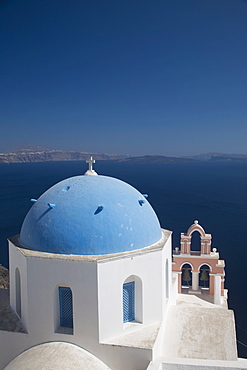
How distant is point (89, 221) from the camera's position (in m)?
7.04

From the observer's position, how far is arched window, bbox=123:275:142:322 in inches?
289

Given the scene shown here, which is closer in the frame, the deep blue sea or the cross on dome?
the cross on dome

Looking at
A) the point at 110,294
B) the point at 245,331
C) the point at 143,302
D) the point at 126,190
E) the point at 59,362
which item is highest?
the point at 126,190

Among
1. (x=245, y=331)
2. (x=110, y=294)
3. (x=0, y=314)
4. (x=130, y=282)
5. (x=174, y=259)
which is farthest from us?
(x=245, y=331)

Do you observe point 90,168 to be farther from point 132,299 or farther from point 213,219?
point 213,219

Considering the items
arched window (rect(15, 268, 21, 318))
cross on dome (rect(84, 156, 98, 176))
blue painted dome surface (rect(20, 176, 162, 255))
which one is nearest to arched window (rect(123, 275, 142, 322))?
blue painted dome surface (rect(20, 176, 162, 255))

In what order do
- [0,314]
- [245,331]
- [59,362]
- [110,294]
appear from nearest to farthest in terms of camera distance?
[59,362], [110,294], [0,314], [245,331]

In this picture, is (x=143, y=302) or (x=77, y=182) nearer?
(x=143, y=302)

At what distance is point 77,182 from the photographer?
26.2ft

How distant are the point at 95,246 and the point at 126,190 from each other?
1798mm

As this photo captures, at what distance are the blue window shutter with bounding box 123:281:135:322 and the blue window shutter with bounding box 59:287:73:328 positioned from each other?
124cm

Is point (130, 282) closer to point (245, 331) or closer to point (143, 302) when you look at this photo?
point (143, 302)

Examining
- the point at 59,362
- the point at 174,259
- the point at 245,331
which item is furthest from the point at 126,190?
the point at 245,331

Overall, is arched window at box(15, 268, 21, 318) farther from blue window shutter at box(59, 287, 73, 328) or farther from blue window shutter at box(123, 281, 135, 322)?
blue window shutter at box(123, 281, 135, 322)
